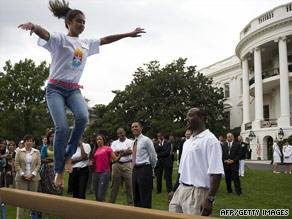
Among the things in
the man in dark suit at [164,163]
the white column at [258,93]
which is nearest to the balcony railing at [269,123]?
the white column at [258,93]

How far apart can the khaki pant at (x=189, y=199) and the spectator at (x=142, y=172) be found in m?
2.94

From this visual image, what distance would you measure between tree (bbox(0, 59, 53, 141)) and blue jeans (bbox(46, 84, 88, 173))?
33557 mm

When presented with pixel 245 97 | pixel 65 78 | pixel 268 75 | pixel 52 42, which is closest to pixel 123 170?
pixel 65 78

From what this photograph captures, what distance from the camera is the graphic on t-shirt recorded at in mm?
3650

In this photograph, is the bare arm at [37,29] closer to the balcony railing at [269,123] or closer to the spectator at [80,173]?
the spectator at [80,173]

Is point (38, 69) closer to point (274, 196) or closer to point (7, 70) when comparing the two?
point (7, 70)

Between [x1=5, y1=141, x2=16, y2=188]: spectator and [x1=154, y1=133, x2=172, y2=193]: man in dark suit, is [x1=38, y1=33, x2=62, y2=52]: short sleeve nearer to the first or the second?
[x1=5, y1=141, x2=16, y2=188]: spectator

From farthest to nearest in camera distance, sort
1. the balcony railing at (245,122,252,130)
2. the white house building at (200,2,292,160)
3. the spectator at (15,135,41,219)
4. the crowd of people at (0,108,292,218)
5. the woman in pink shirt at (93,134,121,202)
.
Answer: the balcony railing at (245,122,252,130) → the white house building at (200,2,292,160) → the woman in pink shirt at (93,134,121,202) → the spectator at (15,135,41,219) → the crowd of people at (0,108,292,218)

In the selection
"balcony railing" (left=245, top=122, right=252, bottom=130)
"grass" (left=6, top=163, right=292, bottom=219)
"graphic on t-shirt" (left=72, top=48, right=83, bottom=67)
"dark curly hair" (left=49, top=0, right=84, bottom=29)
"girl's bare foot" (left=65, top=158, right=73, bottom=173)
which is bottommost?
"grass" (left=6, top=163, right=292, bottom=219)

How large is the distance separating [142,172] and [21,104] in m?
34.4

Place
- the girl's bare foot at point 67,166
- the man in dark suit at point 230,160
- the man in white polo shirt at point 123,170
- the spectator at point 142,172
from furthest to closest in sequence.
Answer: the man in dark suit at point 230,160 → the man in white polo shirt at point 123,170 → the spectator at point 142,172 → the girl's bare foot at point 67,166

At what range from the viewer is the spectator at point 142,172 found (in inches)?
277

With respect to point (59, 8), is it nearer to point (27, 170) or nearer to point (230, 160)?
point (27, 170)

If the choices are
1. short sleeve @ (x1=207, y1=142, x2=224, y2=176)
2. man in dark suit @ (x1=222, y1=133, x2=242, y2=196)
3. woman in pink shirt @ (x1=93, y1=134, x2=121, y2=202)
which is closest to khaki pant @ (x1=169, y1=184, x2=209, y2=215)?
short sleeve @ (x1=207, y1=142, x2=224, y2=176)
